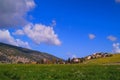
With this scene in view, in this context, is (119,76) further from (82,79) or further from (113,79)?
(82,79)

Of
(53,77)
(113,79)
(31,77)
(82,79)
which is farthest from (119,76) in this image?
(31,77)

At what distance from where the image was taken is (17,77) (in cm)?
3909

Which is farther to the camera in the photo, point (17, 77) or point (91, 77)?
point (17, 77)

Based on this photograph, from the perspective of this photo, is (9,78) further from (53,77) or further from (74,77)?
(74,77)

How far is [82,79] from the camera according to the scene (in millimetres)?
35562

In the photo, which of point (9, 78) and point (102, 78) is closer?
point (102, 78)

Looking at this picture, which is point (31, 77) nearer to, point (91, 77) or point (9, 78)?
point (9, 78)

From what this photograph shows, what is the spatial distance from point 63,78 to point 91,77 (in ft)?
11.0

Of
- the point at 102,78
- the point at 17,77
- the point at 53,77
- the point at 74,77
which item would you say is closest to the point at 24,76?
the point at 17,77

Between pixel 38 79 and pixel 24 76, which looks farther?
pixel 24 76

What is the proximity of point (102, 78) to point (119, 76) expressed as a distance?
2.34 m

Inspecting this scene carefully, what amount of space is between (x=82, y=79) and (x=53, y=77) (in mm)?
4097

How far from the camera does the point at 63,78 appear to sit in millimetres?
36844

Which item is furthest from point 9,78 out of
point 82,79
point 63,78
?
point 82,79
